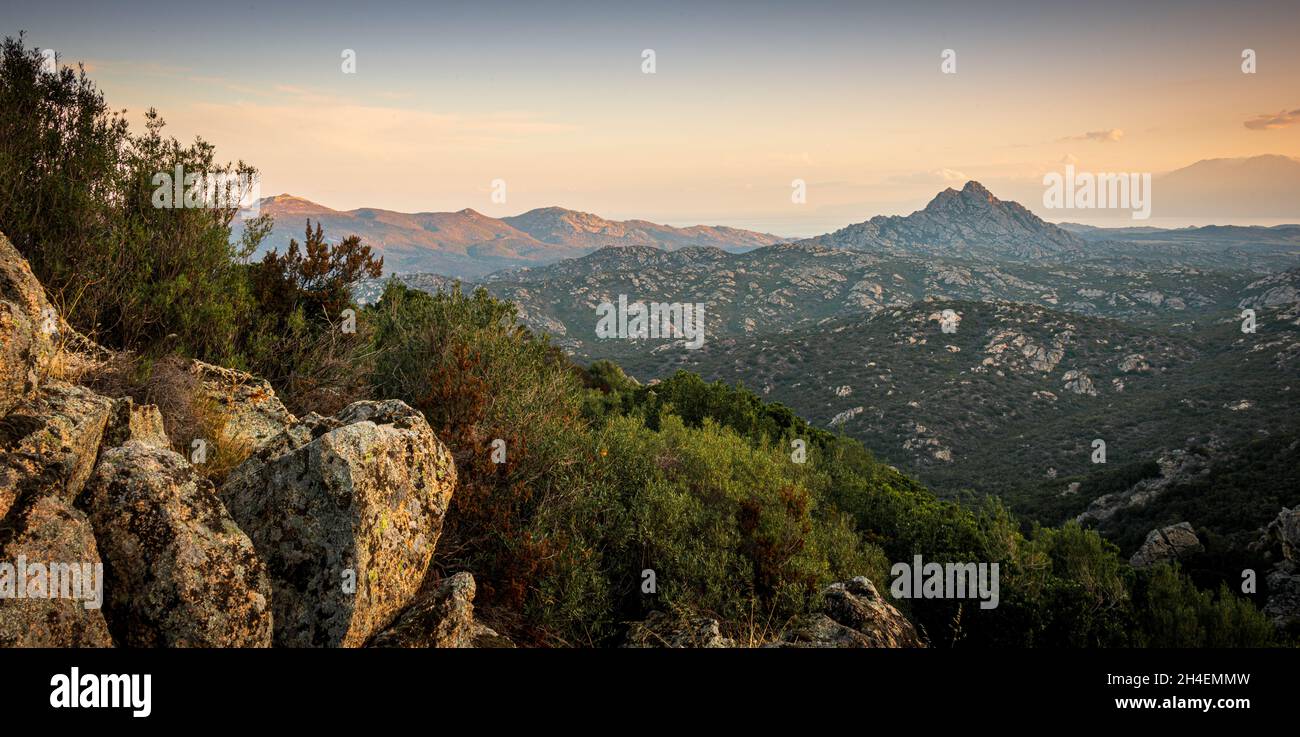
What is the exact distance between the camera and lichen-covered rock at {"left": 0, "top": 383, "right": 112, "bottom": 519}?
473cm

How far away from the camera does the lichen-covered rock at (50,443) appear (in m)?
4.73

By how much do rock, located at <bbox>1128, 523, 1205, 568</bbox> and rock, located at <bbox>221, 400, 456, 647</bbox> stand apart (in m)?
38.2

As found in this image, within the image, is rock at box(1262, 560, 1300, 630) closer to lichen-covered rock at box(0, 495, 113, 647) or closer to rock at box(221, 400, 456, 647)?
rock at box(221, 400, 456, 647)

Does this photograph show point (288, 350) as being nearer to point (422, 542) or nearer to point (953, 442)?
point (422, 542)

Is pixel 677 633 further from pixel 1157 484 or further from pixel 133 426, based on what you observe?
pixel 1157 484

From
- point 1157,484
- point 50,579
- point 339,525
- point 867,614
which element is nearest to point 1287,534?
point 1157,484

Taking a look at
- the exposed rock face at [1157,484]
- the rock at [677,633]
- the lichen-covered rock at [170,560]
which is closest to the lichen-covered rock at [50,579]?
the lichen-covered rock at [170,560]

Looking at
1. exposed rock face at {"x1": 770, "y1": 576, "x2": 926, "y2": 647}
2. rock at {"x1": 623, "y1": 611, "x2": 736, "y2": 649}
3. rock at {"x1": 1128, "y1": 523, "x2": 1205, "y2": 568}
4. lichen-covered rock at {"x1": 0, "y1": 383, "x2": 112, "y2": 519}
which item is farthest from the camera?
rock at {"x1": 1128, "y1": 523, "x2": 1205, "y2": 568}

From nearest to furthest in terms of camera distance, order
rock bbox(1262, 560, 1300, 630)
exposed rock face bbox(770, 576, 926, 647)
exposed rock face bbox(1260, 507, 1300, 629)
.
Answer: exposed rock face bbox(770, 576, 926, 647)
rock bbox(1262, 560, 1300, 630)
exposed rock face bbox(1260, 507, 1300, 629)

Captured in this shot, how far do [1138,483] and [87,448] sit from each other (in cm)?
6887

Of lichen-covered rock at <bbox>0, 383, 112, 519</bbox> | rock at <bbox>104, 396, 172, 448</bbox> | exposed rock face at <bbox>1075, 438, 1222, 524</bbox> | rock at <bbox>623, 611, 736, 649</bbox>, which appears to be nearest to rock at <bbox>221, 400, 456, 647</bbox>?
rock at <bbox>104, 396, 172, 448</bbox>

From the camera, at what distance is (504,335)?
497 inches
